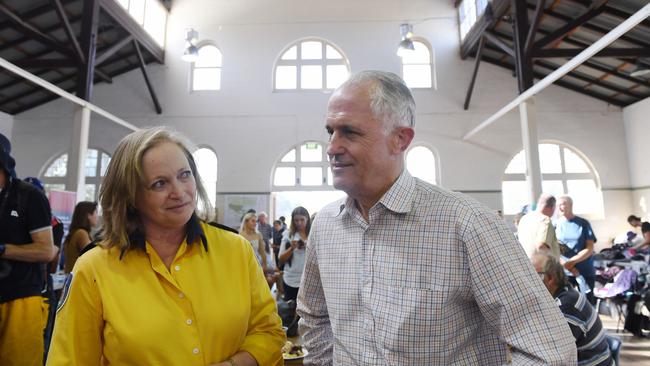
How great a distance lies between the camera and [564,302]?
210 cm

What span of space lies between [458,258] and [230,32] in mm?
11878

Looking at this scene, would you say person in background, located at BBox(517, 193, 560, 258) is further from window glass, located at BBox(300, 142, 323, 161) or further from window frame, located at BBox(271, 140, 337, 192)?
window glass, located at BBox(300, 142, 323, 161)

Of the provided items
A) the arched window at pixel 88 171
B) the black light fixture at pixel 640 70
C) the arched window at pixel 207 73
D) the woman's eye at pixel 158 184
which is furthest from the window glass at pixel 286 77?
the woman's eye at pixel 158 184

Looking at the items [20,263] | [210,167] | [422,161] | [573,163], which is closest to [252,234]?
[20,263]

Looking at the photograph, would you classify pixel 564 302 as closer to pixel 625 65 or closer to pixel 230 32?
pixel 625 65

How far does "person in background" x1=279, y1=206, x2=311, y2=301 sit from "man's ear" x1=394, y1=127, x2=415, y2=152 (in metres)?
3.48

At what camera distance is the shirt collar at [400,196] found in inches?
41.4

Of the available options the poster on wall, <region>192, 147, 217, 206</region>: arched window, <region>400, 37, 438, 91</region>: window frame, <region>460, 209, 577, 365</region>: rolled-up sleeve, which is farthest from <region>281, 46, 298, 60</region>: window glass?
<region>460, 209, 577, 365</region>: rolled-up sleeve

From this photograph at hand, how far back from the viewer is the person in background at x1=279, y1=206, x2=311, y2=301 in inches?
177

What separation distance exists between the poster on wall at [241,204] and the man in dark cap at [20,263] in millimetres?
8707

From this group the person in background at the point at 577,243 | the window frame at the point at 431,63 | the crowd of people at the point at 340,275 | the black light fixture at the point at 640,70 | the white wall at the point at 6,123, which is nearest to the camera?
the crowd of people at the point at 340,275

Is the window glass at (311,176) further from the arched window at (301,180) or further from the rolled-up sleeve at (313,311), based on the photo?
the rolled-up sleeve at (313,311)

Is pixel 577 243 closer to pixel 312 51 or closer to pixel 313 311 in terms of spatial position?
pixel 313 311

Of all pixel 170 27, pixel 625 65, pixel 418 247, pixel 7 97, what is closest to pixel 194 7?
pixel 170 27
